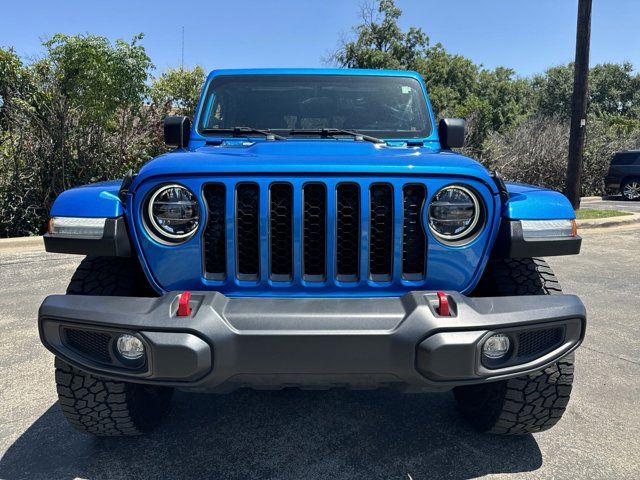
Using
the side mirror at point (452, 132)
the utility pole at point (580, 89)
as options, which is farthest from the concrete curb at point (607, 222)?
the side mirror at point (452, 132)

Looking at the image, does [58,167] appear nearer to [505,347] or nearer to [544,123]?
[505,347]

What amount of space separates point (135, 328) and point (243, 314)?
384 mm

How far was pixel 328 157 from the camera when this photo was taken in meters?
2.05

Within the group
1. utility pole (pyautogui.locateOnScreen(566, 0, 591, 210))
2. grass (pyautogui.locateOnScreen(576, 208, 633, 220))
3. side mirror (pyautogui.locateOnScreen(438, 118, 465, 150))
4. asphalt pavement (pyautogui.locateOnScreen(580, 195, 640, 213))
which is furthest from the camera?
asphalt pavement (pyautogui.locateOnScreen(580, 195, 640, 213))

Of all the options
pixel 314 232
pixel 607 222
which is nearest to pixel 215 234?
pixel 314 232

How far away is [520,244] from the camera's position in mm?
2066

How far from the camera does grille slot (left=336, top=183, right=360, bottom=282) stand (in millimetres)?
1982

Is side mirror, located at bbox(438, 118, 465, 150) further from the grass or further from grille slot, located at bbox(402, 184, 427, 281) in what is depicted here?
the grass

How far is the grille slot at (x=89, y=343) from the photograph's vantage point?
1903mm

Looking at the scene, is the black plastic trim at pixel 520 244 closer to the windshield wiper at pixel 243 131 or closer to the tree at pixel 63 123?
the windshield wiper at pixel 243 131

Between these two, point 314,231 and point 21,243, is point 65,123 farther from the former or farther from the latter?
point 314,231

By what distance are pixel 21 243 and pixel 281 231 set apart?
22.4 feet

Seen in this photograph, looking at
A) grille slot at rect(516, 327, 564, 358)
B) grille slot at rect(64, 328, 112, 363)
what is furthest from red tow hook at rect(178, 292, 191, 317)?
grille slot at rect(516, 327, 564, 358)

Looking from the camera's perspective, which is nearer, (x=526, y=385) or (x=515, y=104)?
(x=526, y=385)
